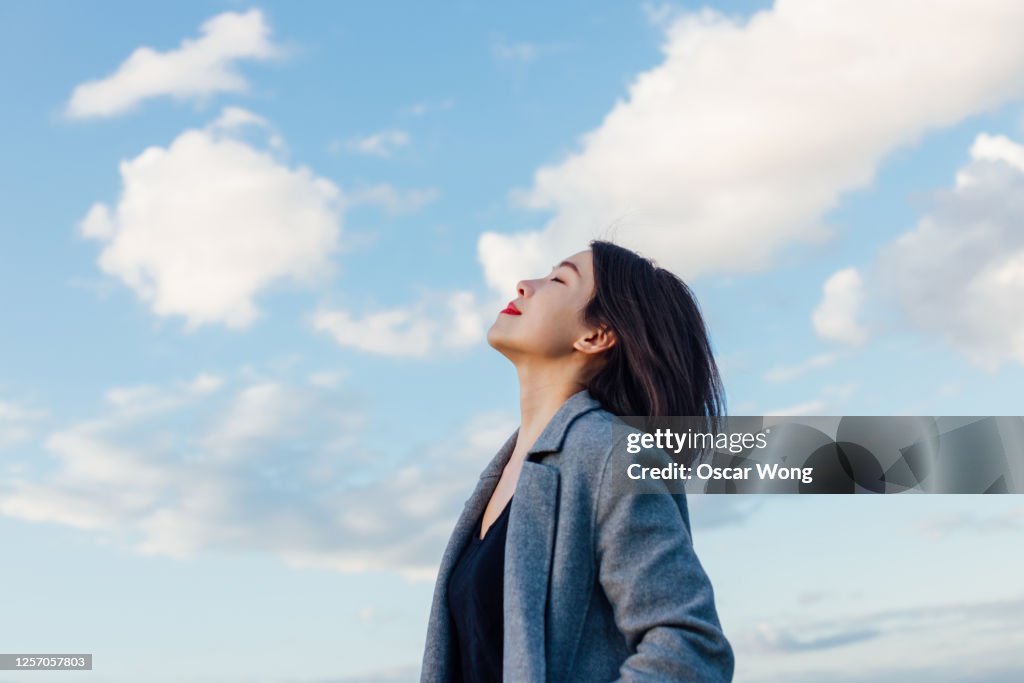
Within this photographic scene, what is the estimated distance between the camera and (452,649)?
395cm

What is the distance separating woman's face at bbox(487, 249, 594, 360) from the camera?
4.06 m

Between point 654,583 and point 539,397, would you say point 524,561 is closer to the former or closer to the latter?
point 654,583

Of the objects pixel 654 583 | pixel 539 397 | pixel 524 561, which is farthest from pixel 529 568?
pixel 539 397

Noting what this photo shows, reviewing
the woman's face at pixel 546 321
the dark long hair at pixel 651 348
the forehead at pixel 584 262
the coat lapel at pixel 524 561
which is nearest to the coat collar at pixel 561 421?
the coat lapel at pixel 524 561

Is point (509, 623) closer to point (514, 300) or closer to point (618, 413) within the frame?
point (618, 413)

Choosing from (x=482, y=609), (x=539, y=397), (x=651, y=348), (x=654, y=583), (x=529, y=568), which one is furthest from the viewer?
(x=539, y=397)

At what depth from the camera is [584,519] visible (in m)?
3.57

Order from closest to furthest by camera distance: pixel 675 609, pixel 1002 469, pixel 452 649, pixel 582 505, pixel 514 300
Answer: pixel 675 609
pixel 582 505
pixel 452 649
pixel 514 300
pixel 1002 469

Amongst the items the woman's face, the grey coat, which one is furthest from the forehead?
the grey coat

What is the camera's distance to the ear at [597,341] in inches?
160

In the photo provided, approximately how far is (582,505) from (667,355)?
0.71 meters

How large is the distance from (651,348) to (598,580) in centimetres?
93

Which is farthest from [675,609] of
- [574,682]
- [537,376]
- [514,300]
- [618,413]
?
[514,300]

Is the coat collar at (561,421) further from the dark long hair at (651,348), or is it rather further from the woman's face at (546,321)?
the woman's face at (546,321)
